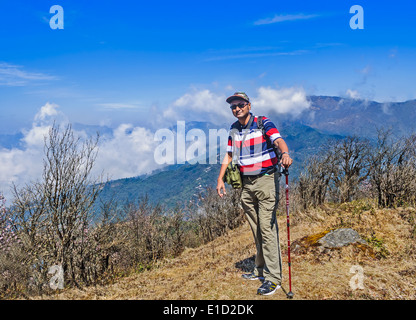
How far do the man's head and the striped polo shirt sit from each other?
0.16 m

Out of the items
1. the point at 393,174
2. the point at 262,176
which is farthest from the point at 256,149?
the point at 393,174

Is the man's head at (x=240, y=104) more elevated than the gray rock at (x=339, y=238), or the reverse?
the man's head at (x=240, y=104)

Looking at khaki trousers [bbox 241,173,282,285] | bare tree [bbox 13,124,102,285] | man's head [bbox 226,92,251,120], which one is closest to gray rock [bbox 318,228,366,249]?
khaki trousers [bbox 241,173,282,285]

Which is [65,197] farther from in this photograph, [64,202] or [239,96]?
[239,96]

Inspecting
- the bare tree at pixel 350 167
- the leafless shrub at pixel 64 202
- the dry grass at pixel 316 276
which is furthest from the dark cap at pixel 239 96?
the bare tree at pixel 350 167

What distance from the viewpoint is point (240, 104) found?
470 centimetres

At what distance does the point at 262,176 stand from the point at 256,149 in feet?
1.38

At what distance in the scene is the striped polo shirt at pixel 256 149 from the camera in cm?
452

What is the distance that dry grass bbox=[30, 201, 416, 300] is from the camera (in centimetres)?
450

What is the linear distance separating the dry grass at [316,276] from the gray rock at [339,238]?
20 centimetres

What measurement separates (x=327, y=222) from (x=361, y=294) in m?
4.61

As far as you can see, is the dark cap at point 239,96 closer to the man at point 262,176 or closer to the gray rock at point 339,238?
the man at point 262,176
